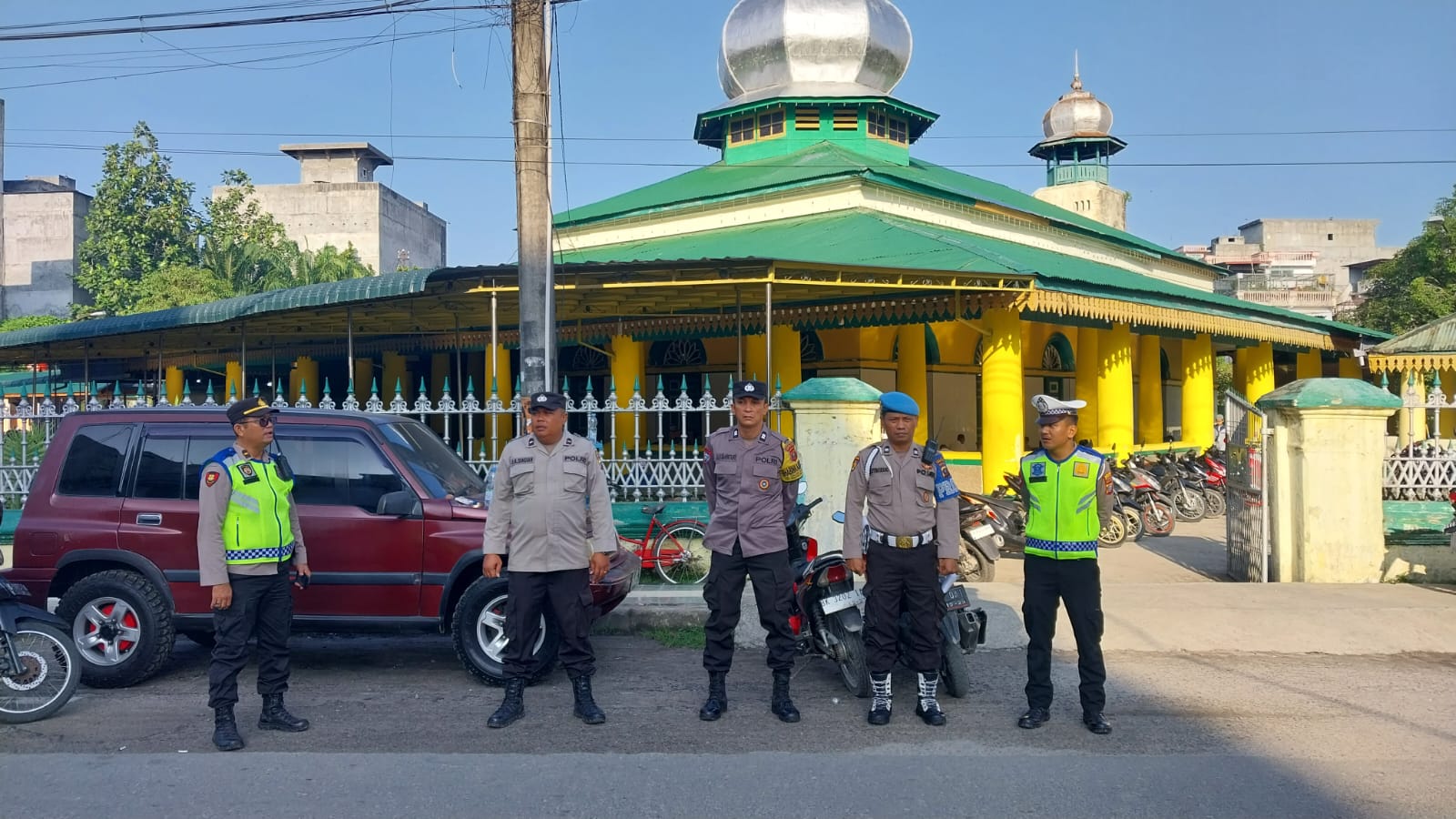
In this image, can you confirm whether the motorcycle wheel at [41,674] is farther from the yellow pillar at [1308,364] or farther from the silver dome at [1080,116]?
the silver dome at [1080,116]

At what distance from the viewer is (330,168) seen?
2132 inches

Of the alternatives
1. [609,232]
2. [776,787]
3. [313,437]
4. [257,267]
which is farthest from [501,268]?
[257,267]

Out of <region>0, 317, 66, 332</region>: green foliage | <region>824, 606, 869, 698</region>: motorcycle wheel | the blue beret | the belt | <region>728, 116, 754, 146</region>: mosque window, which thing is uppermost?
<region>728, 116, 754, 146</region>: mosque window

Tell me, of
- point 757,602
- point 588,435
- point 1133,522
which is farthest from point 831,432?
point 1133,522

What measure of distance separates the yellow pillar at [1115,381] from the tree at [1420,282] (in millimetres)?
15164

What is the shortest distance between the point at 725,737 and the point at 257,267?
1294 inches

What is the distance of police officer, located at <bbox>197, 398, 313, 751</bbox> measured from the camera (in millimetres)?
5020

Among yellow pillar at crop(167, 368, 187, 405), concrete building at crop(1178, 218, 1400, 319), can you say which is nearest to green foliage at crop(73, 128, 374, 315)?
yellow pillar at crop(167, 368, 187, 405)

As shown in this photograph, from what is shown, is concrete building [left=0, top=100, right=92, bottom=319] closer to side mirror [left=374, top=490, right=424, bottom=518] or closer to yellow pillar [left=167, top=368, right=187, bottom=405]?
yellow pillar [left=167, top=368, right=187, bottom=405]

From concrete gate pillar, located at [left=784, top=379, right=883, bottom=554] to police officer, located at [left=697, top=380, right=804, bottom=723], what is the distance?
248 centimetres

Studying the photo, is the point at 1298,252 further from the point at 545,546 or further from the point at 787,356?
the point at 545,546

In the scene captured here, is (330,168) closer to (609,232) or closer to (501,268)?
(609,232)

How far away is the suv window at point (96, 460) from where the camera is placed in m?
6.34

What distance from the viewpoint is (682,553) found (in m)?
8.74
